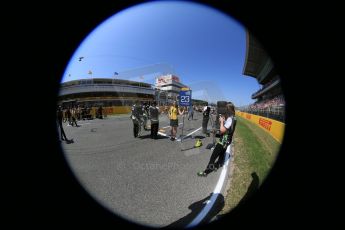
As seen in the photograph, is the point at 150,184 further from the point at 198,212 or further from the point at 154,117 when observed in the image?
the point at 154,117

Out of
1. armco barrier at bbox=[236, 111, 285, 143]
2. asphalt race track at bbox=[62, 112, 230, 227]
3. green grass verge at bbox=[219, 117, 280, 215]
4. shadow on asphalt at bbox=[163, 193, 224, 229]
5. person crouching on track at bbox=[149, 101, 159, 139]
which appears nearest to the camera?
shadow on asphalt at bbox=[163, 193, 224, 229]

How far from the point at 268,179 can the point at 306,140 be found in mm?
1696

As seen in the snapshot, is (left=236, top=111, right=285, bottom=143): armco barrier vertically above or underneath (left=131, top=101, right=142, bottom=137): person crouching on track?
underneath

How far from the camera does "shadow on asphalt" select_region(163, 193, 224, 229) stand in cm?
232

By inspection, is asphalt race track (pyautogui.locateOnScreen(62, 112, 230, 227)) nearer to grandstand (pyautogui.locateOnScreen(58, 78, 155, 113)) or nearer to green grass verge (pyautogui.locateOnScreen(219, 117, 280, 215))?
green grass verge (pyautogui.locateOnScreen(219, 117, 280, 215))

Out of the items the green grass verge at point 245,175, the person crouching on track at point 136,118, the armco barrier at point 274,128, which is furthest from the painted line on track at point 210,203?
the person crouching on track at point 136,118

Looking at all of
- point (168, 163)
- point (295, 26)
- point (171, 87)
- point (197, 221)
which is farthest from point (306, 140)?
point (171, 87)

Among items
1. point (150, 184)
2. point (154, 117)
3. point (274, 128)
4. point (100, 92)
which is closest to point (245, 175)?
point (150, 184)

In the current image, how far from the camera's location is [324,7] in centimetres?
193

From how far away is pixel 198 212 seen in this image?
253cm

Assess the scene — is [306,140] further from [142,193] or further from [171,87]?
[171,87]

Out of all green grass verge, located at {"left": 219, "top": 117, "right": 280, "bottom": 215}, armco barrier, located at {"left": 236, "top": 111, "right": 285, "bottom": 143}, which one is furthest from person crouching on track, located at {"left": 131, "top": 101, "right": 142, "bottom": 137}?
armco barrier, located at {"left": 236, "top": 111, "right": 285, "bottom": 143}

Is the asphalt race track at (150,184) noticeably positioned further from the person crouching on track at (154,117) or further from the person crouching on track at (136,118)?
the person crouching on track at (136,118)

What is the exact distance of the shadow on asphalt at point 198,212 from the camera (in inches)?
91.4
